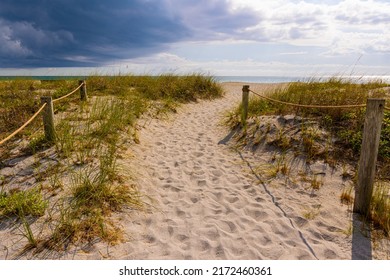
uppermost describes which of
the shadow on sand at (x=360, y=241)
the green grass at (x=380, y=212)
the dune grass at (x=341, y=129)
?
the dune grass at (x=341, y=129)

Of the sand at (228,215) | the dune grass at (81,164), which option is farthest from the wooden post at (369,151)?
the dune grass at (81,164)

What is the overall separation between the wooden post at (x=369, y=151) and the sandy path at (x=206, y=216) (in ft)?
2.66

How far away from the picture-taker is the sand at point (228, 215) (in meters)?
2.88

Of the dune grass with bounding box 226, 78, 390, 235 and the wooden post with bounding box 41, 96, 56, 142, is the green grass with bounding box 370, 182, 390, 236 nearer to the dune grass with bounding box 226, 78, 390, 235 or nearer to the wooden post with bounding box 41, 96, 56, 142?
the dune grass with bounding box 226, 78, 390, 235

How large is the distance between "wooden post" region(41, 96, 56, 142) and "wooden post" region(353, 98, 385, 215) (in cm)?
476

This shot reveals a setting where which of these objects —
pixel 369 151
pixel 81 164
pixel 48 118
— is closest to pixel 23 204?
pixel 81 164

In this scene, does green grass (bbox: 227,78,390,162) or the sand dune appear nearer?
the sand dune

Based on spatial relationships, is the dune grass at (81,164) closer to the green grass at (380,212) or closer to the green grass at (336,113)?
the green grass at (380,212)

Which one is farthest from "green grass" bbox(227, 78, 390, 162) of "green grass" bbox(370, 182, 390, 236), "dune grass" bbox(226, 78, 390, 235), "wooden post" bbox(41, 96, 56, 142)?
"wooden post" bbox(41, 96, 56, 142)

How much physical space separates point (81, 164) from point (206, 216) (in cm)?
217

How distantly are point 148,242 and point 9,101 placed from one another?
21.0 feet

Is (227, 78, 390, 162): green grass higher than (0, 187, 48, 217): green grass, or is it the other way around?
(227, 78, 390, 162): green grass

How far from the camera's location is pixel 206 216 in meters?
3.48

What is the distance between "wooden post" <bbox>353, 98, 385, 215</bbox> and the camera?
3.20 m
